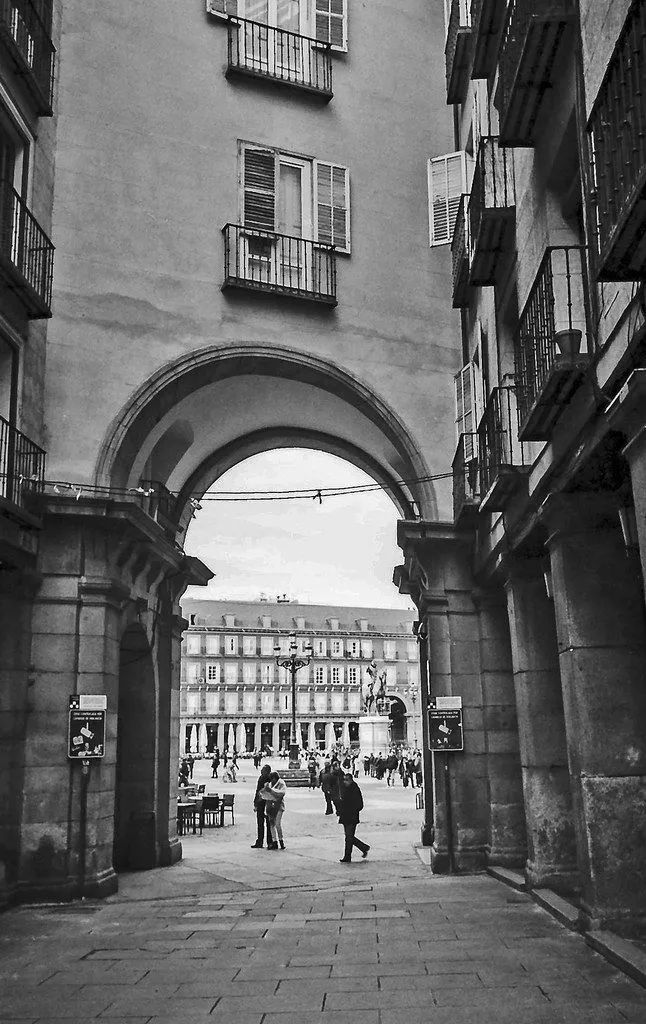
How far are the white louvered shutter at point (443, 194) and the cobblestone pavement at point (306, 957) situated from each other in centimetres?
1022

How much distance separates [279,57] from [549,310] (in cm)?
1042

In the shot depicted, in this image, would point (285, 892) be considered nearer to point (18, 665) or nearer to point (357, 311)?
point (18, 665)

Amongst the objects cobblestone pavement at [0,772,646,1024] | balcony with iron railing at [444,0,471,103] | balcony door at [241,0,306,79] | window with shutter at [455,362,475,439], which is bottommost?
cobblestone pavement at [0,772,646,1024]

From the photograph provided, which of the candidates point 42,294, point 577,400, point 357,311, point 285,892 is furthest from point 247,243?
point 285,892

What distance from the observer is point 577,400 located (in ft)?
28.2

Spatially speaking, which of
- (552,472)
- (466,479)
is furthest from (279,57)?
(552,472)

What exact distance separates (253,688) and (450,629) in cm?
Answer: 9125

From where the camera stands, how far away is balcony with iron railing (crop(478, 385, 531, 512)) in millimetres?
11305

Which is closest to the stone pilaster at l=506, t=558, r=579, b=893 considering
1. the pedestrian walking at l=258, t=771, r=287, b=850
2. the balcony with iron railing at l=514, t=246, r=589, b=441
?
the balcony with iron railing at l=514, t=246, r=589, b=441

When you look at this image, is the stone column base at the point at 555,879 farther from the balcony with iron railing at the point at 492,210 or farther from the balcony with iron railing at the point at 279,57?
the balcony with iron railing at the point at 279,57

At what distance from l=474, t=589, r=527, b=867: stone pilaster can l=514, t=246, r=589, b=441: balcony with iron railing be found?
5.94 m

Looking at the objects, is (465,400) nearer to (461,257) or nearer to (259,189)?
(461,257)

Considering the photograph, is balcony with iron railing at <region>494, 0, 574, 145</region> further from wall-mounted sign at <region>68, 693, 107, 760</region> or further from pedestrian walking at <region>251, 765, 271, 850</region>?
pedestrian walking at <region>251, 765, 271, 850</region>

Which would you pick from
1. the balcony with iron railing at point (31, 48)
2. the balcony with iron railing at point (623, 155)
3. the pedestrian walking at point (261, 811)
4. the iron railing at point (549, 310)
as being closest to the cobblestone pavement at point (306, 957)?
the pedestrian walking at point (261, 811)
